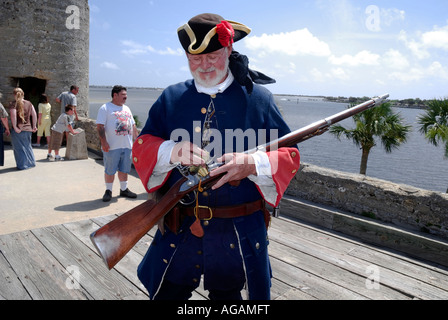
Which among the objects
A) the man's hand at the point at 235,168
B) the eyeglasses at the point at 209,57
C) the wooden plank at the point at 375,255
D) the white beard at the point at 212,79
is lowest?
the wooden plank at the point at 375,255

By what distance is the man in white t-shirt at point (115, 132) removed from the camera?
20.4ft

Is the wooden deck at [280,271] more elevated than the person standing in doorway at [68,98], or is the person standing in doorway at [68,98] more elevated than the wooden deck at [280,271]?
the person standing in doorway at [68,98]

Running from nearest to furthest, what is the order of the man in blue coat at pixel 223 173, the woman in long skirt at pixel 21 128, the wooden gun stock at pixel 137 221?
the wooden gun stock at pixel 137 221 → the man in blue coat at pixel 223 173 → the woman in long skirt at pixel 21 128

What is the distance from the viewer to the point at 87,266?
370cm

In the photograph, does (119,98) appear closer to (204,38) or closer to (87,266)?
(87,266)

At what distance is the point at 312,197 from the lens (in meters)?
5.11

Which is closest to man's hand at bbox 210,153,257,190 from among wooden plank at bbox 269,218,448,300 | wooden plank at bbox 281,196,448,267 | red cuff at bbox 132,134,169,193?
red cuff at bbox 132,134,169,193

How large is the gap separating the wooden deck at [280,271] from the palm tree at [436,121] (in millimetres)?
6584

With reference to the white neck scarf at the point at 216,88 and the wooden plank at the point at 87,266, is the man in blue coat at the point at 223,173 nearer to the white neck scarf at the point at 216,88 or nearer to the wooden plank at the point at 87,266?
the white neck scarf at the point at 216,88

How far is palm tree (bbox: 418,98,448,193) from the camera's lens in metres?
9.33

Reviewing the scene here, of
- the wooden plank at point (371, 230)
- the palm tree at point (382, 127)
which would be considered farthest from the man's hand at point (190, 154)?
the palm tree at point (382, 127)

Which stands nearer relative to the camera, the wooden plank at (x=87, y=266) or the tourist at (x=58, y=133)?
the wooden plank at (x=87, y=266)

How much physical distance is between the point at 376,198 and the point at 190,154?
10.6 ft

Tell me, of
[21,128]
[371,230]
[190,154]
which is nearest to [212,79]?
[190,154]
